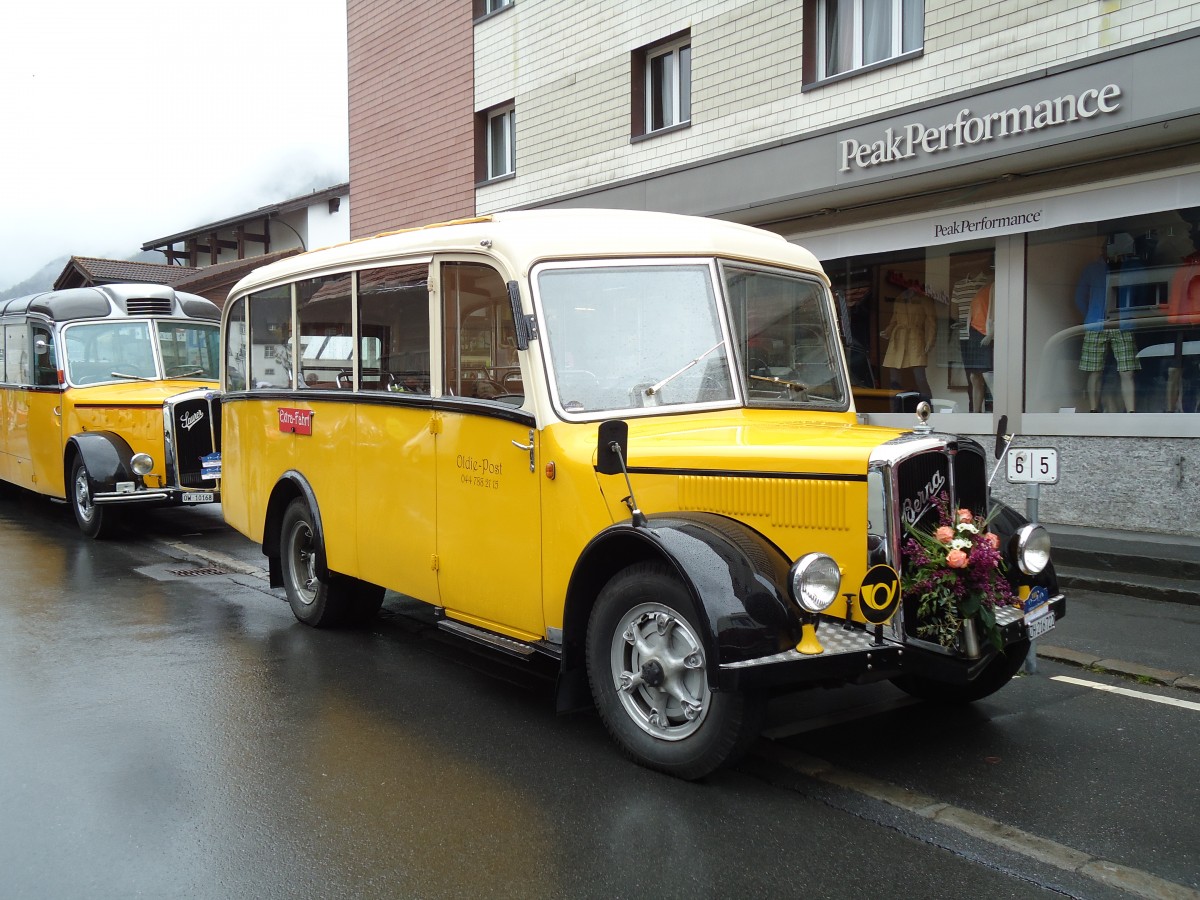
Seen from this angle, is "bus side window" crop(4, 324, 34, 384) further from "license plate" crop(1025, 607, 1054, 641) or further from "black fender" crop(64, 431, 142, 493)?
"license plate" crop(1025, 607, 1054, 641)

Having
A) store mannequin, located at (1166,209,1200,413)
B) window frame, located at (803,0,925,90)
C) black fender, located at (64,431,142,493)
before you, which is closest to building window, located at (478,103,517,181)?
window frame, located at (803,0,925,90)

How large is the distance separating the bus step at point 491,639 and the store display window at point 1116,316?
784 cm

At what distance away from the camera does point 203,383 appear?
12.7 meters

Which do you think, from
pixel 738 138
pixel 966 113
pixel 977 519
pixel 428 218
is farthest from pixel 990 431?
pixel 428 218

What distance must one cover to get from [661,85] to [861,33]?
3.70m

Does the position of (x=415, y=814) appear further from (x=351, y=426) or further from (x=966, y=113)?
Result: (x=966, y=113)

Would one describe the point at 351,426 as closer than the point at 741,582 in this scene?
No

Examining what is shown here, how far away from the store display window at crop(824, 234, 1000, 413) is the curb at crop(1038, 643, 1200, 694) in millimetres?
4962

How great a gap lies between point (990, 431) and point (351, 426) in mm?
7619

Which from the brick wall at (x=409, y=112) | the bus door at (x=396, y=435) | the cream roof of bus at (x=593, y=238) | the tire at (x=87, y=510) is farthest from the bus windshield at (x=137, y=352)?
the cream roof of bus at (x=593, y=238)

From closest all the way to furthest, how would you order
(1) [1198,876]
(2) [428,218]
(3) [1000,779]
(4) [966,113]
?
(1) [1198,876] → (3) [1000,779] → (4) [966,113] → (2) [428,218]

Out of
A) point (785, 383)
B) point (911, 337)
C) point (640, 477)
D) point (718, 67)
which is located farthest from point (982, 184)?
point (640, 477)

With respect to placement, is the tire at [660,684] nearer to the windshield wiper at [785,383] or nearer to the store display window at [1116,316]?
the windshield wiper at [785,383]

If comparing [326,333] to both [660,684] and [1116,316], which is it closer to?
[660,684]
